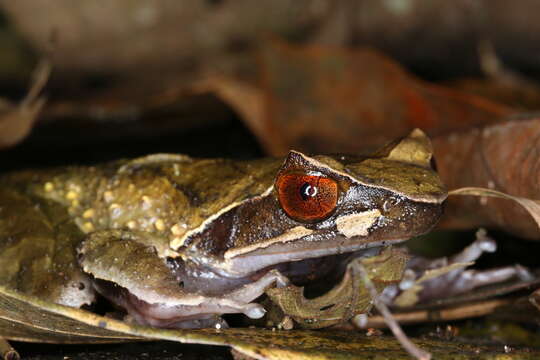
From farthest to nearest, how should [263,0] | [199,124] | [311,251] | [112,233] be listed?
1. [263,0]
2. [199,124]
3. [112,233]
4. [311,251]

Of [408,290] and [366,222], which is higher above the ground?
[366,222]

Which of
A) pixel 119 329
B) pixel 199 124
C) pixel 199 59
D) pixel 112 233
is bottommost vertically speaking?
pixel 119 329

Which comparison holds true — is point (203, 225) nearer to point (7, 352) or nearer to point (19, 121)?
point (7, 352)

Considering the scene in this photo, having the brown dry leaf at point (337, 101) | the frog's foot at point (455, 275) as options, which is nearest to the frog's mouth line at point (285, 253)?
the frog's foot at point (455, 275)

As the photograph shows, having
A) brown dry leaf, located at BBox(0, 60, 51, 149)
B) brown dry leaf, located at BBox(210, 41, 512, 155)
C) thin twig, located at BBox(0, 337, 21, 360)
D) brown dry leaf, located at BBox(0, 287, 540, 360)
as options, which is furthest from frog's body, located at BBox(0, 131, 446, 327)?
brown dry leaf, located at BBox(210, 41, 512, 155)

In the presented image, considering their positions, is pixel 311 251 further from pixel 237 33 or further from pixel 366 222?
pixel 237 33

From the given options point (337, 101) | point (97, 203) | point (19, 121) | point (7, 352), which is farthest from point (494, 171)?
point (19, 121)

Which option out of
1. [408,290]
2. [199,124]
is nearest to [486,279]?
[408,290]
